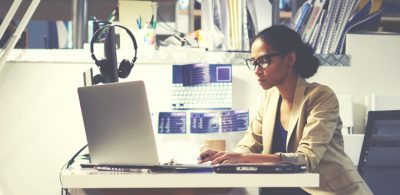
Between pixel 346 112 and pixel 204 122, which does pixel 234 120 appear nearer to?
pixel 204 122

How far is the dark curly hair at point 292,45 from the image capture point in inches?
72.8

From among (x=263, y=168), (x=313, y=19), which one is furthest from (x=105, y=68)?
(x=313, y=19)

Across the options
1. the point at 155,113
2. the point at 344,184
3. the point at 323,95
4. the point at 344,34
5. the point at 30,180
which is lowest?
the point at 30,180

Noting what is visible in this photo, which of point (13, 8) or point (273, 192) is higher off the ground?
point (13, 8)

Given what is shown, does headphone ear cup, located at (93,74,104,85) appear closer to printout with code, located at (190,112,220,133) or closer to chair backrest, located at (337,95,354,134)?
printout with code, located at (190,112,220,133)

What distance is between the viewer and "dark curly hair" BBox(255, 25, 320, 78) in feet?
6.07

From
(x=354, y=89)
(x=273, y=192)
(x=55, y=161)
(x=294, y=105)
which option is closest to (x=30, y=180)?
(x=55, y=161)

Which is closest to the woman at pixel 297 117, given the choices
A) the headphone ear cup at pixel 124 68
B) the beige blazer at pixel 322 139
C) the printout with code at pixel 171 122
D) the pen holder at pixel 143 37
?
the beige blazer at pixel 322 139

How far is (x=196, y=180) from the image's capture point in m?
1.12

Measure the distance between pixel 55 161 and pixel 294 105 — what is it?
113 cm

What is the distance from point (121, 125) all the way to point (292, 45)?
90 cm

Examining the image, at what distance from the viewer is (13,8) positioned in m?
1.78

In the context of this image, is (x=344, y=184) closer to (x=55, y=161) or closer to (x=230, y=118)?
(x=230, y=118)

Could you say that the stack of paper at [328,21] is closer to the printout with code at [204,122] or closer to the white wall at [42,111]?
the white wall at [42,111]
